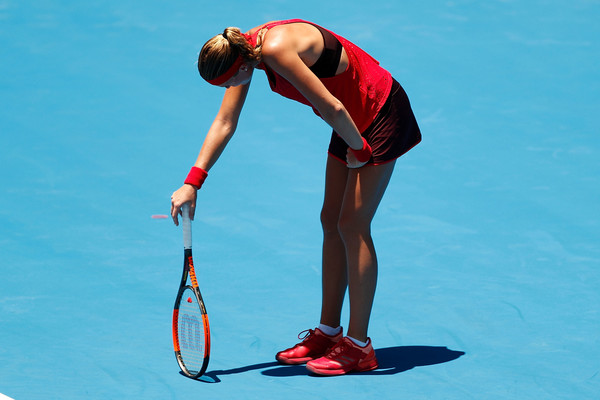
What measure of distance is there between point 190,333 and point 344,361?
2.55ft

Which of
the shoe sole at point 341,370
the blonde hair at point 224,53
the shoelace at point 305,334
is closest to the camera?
the blonde hair at point 224,53

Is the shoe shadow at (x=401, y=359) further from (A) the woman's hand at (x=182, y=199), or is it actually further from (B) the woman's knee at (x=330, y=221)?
(A) the woman's hand at (x=182, y=199)

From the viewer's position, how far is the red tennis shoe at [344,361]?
461 centimetres

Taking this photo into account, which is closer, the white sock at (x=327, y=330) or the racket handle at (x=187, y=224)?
the racket handle at (x=187, y=224)

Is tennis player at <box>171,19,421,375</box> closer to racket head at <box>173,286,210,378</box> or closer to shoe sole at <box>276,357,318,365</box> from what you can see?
shoe sole at <box>276,357,318,365</box>

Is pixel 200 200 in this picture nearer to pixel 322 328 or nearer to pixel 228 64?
pixel 322 328

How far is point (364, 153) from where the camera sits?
14.6ft

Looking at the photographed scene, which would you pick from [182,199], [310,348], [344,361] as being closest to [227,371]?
[310,348]

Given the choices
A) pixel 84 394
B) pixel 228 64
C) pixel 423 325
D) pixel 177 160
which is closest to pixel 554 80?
pixel 177 160

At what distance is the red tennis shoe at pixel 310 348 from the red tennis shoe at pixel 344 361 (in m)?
0.18

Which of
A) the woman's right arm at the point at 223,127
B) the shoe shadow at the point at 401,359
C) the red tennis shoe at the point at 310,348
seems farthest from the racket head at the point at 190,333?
the woman's right arm at the point at 223,127

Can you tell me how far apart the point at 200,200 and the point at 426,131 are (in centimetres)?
231

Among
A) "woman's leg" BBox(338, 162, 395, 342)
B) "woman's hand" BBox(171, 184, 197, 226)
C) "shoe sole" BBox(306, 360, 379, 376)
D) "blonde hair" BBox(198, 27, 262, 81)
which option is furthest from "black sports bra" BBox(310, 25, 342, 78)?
"shoe sole" BBox(306, 360, 379, 376)

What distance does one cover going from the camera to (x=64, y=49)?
31.7 ft
